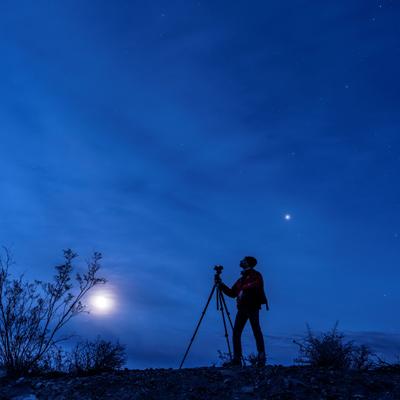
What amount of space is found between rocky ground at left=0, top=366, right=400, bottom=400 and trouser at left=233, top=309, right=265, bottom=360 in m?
1.30

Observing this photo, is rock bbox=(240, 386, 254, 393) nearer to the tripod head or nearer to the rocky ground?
the rocky ground

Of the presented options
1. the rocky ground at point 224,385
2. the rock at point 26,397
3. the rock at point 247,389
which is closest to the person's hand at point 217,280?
the rocky ground at point 224,385

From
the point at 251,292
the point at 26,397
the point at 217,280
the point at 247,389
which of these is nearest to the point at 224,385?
the point at 247,389

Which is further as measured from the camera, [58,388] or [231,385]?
[58,388]

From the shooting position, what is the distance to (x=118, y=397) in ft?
21.6

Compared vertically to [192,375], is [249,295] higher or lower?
higher

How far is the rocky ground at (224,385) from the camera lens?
6164mm

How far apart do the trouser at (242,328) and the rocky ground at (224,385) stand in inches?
51.4

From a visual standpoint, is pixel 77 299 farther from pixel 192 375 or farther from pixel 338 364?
pixel 338 364

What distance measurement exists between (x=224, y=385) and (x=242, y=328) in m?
2.62

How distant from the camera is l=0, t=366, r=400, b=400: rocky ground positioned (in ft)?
20.2

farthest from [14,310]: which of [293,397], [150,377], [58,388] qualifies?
[293,397]

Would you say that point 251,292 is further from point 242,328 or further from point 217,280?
point 217,280

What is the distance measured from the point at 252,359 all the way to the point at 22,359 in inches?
208
